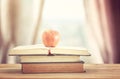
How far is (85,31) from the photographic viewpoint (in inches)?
44.9

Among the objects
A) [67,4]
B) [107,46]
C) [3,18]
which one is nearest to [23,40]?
[3,18]

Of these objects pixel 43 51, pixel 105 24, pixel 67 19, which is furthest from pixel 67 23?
pixel 43 51

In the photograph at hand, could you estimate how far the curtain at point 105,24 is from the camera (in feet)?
3.73

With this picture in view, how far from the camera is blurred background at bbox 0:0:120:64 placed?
3.70 feet

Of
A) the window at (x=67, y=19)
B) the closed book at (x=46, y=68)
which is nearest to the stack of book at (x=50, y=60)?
the closed book at (x=46, y=68)

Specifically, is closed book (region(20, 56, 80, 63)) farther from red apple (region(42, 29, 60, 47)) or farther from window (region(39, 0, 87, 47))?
A: window (region(39, 0, 87, 47))

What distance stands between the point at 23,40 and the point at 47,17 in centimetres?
15

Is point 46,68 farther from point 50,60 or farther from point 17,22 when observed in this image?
point 17,22

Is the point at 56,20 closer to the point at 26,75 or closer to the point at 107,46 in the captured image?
the point at 107,46

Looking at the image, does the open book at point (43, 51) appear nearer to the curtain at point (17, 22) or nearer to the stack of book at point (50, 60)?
the stack of book at point (50, 60)

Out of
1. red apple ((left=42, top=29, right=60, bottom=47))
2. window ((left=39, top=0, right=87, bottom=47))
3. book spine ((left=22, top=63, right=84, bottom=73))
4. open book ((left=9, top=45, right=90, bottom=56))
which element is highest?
window ((left=39, top=0, right=87, bottom=47))

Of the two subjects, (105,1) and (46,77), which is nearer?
(46,77)

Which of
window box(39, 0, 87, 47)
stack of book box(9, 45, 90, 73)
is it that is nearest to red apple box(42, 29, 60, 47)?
stack of book box(9, 45, 90, 73)

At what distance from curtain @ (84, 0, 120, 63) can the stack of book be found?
0.28 meters
